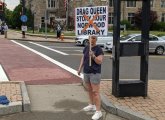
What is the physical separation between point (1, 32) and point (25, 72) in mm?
39000

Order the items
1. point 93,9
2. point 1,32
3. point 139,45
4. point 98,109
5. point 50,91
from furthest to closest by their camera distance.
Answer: point 1,32, point 50,91, point 139,45, point 93,9, point 98,109

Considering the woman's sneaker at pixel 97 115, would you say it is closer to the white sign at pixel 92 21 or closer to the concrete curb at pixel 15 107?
the concrete curb at pixel 15 107

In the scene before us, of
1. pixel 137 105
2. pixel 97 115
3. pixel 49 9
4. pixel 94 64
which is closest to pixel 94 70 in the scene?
pixel 94 64

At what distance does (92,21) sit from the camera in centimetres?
920

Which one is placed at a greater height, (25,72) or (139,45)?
(139,45)

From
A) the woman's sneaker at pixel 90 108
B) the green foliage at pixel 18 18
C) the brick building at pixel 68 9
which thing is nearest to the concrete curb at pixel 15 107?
the woman's sneaker at pixel 90 108

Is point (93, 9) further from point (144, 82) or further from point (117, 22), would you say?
point (144, 82)

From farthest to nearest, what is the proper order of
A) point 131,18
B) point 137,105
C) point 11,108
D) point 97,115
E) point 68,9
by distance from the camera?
point 68,9
point 131,18
point 137,105
point 11,108
point 97,115

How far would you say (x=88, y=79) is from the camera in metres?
8.41

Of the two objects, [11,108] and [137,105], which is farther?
[137,105]

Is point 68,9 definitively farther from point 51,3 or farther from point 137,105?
point 137,105

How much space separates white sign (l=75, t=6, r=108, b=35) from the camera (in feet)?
30.0

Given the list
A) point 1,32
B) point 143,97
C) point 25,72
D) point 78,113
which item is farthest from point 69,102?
point 1,32

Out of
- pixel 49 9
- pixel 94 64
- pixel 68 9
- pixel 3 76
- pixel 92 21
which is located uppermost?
pixel 49 9
